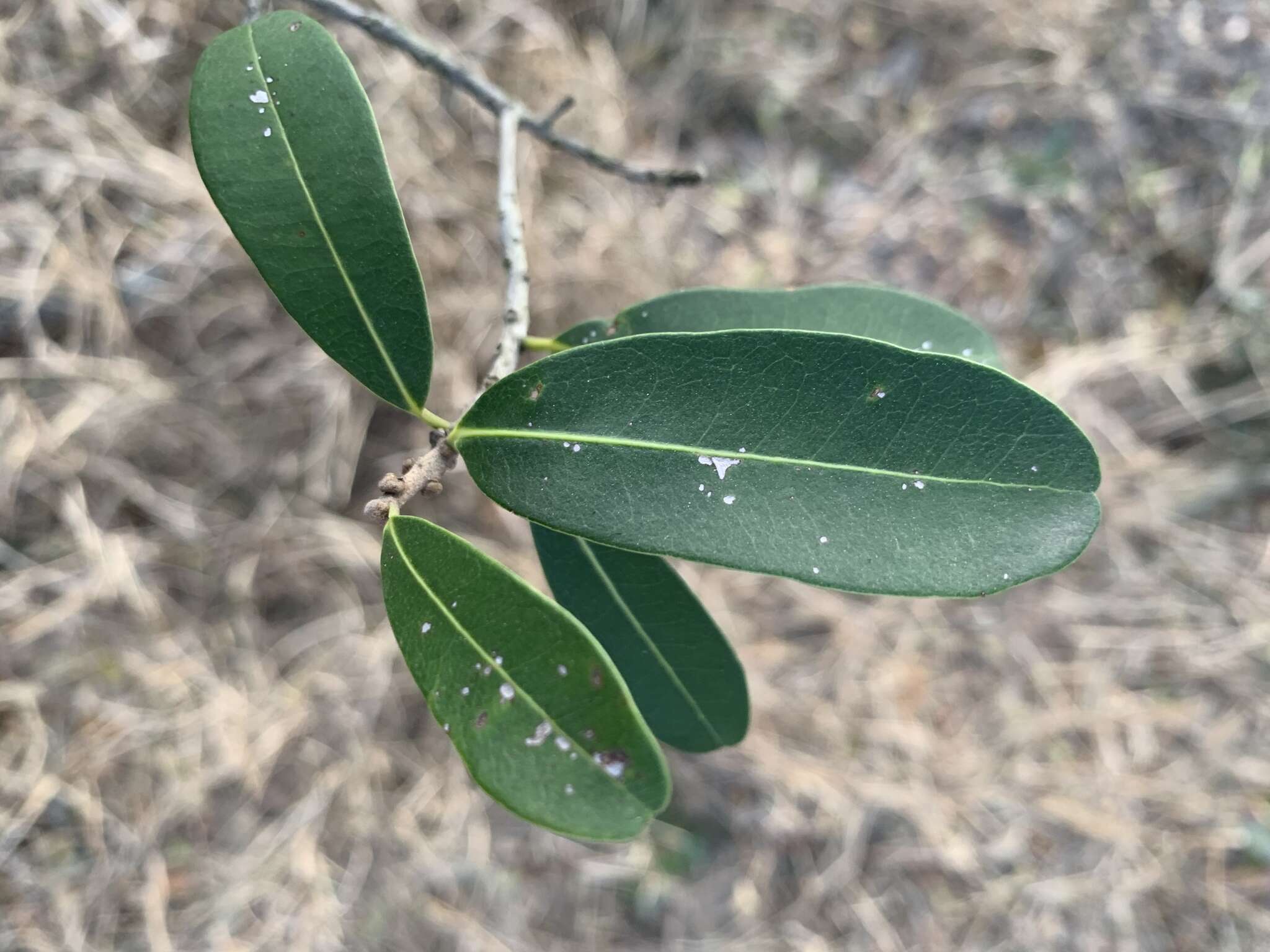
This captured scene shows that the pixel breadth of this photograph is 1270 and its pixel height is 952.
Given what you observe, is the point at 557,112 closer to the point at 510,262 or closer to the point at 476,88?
the point at 476,88

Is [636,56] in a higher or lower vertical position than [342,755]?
higher

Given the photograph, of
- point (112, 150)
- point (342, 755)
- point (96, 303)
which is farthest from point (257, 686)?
point (112, 150)

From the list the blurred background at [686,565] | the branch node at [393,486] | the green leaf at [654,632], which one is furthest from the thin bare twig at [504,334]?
the blurred background at [686,565]

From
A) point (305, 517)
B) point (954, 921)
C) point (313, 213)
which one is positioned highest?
point (313, 213)

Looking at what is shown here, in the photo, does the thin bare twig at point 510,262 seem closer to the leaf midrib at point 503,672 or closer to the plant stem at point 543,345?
the plant stem at point 543,345

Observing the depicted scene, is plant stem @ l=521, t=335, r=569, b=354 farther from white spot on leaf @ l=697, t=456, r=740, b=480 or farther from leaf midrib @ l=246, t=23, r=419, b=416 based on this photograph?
white spot on leaf @ l=697, t=456, r=740, b=480

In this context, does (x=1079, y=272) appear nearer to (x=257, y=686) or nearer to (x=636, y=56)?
(x=636, y=56)
